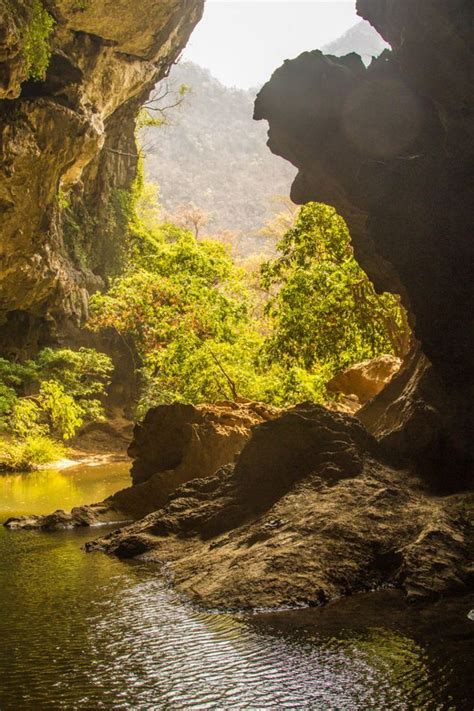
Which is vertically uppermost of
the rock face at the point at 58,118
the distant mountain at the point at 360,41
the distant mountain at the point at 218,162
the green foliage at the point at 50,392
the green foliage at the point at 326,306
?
the distant mountain at the point at 360,41

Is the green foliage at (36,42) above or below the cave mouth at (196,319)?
above

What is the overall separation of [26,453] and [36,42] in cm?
1248

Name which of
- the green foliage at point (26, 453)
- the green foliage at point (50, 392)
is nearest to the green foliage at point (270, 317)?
the green foliage at point (50, 392)

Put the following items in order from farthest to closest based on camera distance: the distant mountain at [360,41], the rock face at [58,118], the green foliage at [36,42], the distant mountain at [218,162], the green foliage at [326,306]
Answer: the distant mountain at [360,41]
the distant mountain at [218,162]
the rock face at [58,118]
the green foliage at [326,306]
the green foliage at [36,42]

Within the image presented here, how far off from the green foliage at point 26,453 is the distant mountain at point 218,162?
240 feet

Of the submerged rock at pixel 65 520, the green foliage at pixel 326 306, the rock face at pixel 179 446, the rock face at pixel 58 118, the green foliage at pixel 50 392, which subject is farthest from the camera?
the green foliage at pixel 50 392

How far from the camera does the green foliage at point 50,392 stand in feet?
72.1

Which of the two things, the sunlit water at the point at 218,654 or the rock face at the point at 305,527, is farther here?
the rock face at the point at 305,527

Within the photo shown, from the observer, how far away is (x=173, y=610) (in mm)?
5953

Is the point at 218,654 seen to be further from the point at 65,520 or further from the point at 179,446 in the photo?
the point at 179,446

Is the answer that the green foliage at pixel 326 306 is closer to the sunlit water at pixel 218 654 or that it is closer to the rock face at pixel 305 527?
the rock face at pixel 305 527

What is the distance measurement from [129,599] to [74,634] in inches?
41.8

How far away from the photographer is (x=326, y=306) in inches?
649

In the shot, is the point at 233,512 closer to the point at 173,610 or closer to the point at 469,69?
the point at 173,610
